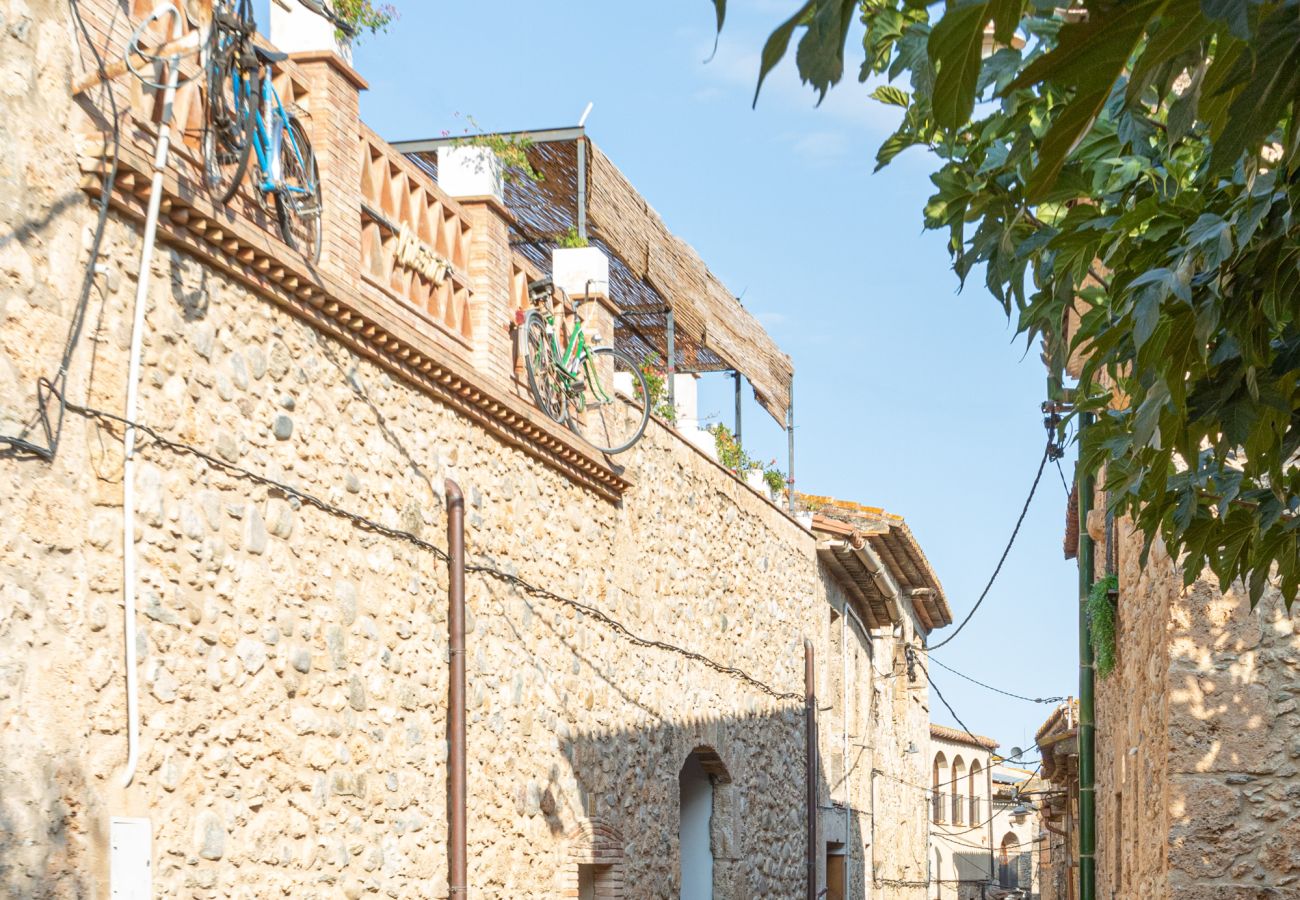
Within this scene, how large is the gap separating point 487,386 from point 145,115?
3.30m

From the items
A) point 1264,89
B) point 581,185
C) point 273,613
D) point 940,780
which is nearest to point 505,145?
point 581,185

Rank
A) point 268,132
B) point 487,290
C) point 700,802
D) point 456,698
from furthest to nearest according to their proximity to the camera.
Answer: point 700,802, point 487,290, point 456,698, point 268,132

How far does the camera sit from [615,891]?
10.7 m

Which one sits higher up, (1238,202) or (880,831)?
(1238,202)

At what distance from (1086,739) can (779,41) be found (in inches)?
437

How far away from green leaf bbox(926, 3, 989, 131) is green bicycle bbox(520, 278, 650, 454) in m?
7.57

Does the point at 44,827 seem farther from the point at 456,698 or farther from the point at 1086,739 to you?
the point at 1086,739

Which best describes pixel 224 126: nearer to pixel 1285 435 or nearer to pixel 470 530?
pixel 470 530

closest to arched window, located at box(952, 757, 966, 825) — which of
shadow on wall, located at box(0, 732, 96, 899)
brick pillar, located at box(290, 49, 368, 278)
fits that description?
brick pillar, located at box(290, 49, 368, 278)

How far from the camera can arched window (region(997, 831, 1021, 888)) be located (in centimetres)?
5031

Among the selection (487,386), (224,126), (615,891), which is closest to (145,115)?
(224,126)

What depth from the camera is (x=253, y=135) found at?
6633 millimetres

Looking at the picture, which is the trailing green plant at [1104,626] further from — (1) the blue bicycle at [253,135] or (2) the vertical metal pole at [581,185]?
(1) the blue bicycle at [253,135]

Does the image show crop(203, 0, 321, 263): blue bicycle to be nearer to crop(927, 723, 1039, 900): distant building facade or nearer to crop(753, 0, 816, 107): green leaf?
crop(753, 0, 816, 107): green leaf
